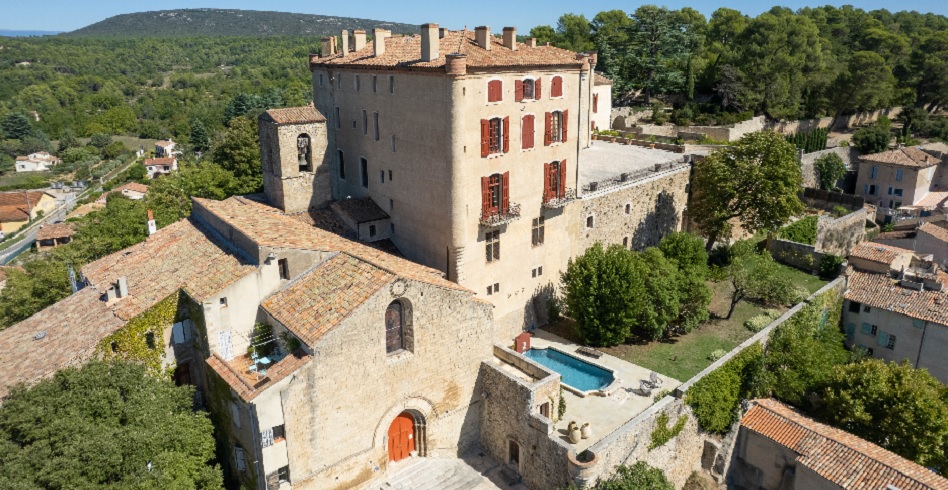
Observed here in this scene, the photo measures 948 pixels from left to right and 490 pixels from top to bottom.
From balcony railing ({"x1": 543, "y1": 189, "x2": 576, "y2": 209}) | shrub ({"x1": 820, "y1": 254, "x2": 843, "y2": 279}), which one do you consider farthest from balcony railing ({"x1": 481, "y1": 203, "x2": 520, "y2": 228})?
shrub ({"x1": 820, "y1": 254, "x2": 843, "y2": 279})

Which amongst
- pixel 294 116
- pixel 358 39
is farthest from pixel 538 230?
pixel 358 39

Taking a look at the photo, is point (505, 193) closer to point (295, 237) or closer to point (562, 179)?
point (562, 179)

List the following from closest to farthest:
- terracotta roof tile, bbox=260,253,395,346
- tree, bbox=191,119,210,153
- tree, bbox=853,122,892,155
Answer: terracotta roof tile, bbox=260,253,395,346
tree, bbox=853,122,892,155
tree, bbox=191,119,210,153

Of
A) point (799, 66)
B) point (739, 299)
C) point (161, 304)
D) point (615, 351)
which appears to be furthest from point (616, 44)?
point (161, 304)

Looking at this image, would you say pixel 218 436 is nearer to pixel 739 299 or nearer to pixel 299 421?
pixel 299 421

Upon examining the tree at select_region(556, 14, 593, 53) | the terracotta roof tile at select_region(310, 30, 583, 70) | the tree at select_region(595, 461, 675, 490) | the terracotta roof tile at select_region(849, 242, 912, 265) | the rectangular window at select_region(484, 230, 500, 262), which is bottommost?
the tree at select_region(595, 461, 675, 490)

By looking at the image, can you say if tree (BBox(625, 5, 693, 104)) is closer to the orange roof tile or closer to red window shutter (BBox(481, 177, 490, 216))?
red window shutter (BBox(481, 177, 490, 216))
